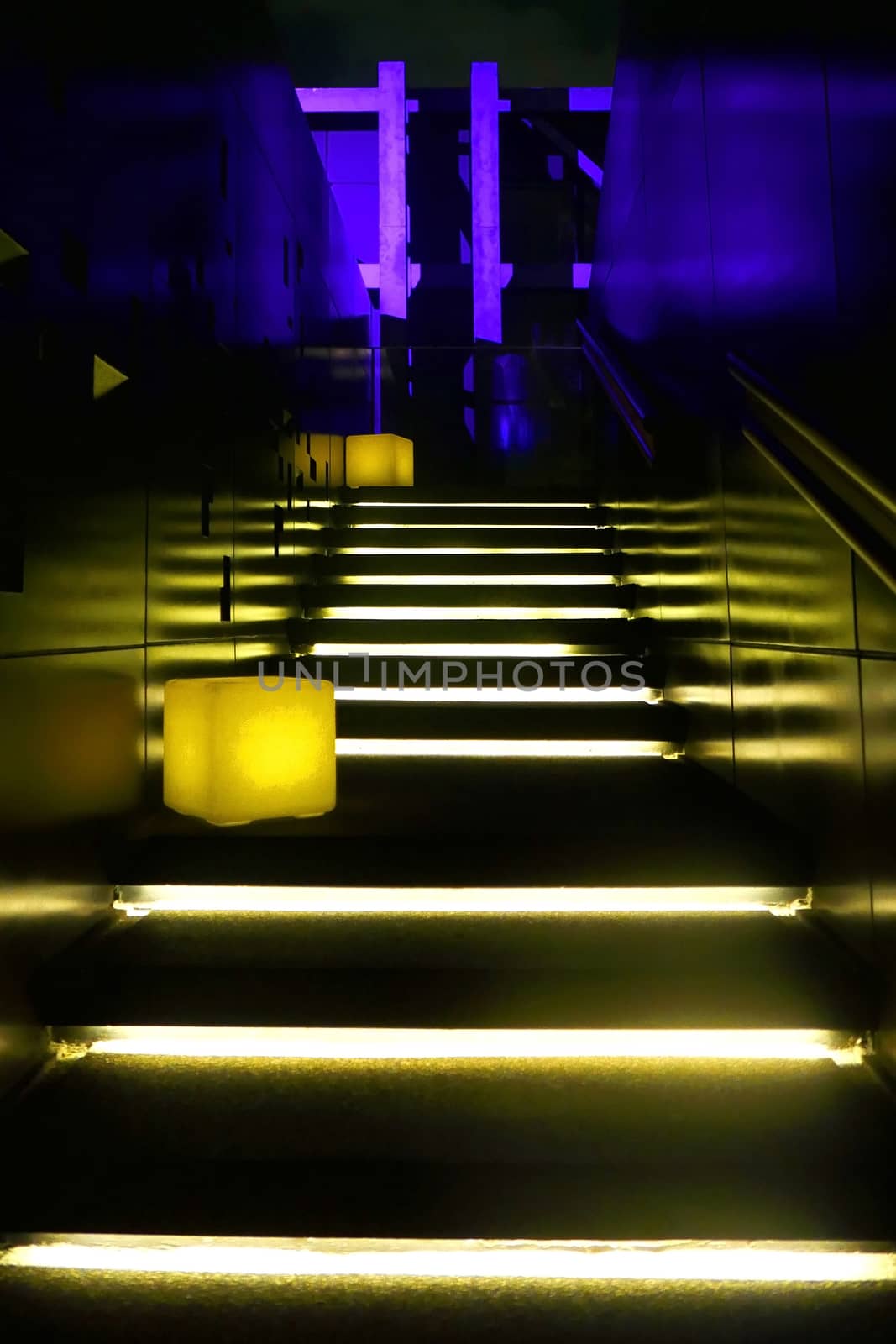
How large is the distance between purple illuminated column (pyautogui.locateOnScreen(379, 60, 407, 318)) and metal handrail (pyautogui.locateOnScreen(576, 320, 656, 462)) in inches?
186

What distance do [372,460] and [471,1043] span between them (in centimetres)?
455

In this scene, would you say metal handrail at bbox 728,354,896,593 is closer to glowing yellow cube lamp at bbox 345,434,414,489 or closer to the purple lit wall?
the purple lit wall

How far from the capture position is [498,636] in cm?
311

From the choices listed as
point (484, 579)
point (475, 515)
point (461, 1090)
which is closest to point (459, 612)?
point (484, 579)

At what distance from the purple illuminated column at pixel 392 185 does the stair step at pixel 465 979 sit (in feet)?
25.6

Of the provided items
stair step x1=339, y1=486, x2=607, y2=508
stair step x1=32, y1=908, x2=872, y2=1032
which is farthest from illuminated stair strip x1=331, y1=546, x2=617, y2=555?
stair step x1=32, y1=908, x2=872, y2=1032

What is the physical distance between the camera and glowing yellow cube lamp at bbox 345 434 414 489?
219 inches

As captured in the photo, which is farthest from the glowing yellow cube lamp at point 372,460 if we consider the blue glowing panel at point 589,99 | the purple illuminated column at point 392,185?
the blue glowing panel at point 589,99

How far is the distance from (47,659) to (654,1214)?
1.37 m

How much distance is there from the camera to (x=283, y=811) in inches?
82.0

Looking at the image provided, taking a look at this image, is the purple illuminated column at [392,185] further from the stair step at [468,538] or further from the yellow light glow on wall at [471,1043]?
the yellow light glow on wall at [471,1043]

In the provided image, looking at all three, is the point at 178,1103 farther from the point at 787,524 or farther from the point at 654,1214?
the point at 787,524

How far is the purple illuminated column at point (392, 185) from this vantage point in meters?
8.37

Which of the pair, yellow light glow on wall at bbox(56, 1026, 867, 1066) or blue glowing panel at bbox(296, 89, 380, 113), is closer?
yellow light glow on wall at bbox(56, 1026, 867, 1066)
